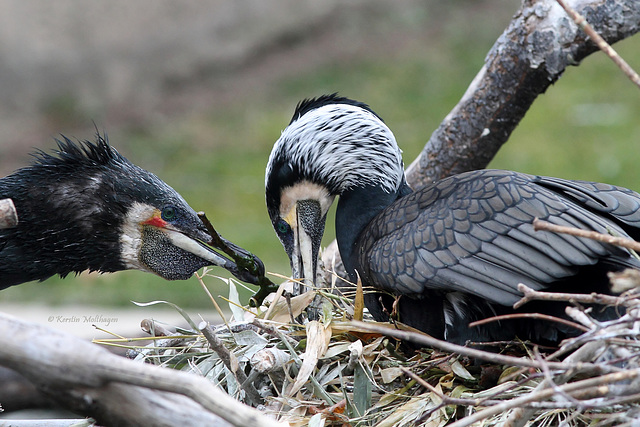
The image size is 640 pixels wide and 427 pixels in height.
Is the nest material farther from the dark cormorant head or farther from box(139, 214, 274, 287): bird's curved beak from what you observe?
the dark cormorant head

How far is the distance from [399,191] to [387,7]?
7.34 metres

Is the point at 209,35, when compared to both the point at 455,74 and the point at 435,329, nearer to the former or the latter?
the point at 455,74

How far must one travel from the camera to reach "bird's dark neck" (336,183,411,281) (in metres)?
3.06

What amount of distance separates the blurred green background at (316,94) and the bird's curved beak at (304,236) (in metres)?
3.49

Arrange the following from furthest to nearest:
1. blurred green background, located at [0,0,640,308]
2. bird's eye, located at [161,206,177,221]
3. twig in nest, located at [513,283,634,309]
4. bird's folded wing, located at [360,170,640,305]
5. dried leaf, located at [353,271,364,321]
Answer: blurred green background, located at [0,0,640,308] < bird's eye, located at [161,206,177,221] < dried leaf, located at [353,271,364,321] < bird's folded wing, located at [360,170,640,305] < twig in nest, located at [513,283,634,309]

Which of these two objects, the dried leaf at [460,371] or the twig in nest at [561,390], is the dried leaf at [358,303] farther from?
the twig in nest at [561,390]

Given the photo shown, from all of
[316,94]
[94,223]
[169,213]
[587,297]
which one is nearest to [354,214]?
[169,213]

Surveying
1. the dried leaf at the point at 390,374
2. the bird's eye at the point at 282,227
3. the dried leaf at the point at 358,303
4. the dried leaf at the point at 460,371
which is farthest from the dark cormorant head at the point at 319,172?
the dried leaf at the point at 460,371

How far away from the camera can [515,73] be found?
3.46 metres

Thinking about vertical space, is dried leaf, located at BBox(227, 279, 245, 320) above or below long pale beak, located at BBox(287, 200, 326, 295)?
below

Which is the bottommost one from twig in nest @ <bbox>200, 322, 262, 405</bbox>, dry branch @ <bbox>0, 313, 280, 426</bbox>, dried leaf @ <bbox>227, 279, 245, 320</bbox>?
dry branch @ <bbox>0, 313, 280, 426</bbox>

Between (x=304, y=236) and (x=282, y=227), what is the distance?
0.09 meters

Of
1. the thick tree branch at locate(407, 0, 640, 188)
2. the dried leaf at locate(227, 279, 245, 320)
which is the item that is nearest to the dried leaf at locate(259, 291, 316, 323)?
the dried leaf at locate(227, 279, 245, 320)

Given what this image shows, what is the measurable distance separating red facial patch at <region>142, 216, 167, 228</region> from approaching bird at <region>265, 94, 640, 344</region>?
414mm
